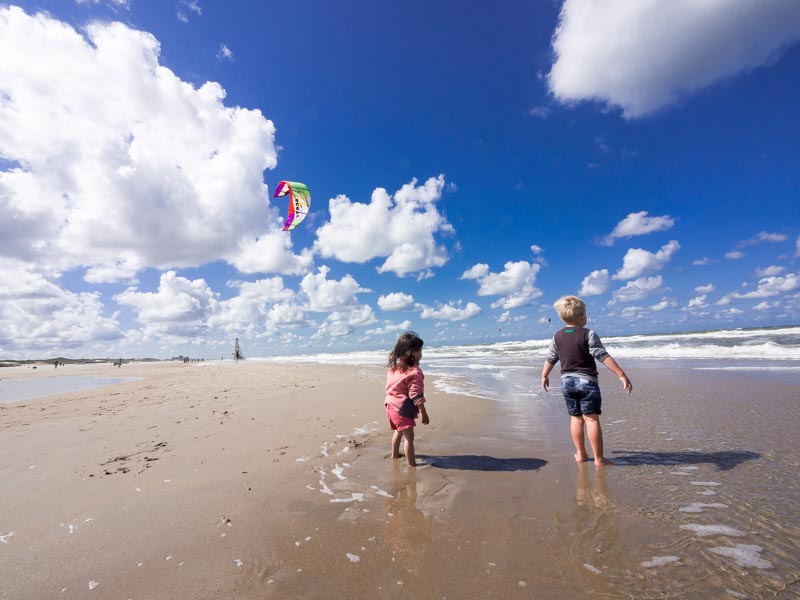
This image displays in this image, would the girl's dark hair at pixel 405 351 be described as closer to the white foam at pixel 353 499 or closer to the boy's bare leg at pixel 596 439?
the white foam at pixel 353 499

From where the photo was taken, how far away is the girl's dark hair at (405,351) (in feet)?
15.8

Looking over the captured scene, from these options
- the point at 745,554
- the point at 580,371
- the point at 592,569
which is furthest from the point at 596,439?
the point at 592,569

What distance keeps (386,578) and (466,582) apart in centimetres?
52

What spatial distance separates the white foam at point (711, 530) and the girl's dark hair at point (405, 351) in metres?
3.00

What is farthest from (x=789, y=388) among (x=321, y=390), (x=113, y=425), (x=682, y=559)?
(x=113, y=425)

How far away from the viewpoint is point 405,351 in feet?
15.9

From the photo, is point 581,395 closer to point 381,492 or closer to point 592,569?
point 592,569

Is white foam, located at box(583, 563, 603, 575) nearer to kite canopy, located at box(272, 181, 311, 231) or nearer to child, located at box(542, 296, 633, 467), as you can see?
child, located at box(542, 296, 633, 467)

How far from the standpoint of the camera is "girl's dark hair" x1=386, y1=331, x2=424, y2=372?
483cm

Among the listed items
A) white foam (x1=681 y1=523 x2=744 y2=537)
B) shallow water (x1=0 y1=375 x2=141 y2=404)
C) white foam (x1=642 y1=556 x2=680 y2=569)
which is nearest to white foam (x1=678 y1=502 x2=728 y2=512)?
white foam (x1=681 y1=523 x2=744 y2=537)

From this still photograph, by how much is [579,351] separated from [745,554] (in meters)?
2.36

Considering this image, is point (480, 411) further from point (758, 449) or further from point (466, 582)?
point (466, 582)

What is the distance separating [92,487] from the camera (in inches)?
165

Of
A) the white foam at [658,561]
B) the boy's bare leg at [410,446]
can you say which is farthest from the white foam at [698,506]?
the boy's bare leg at [410,446]
